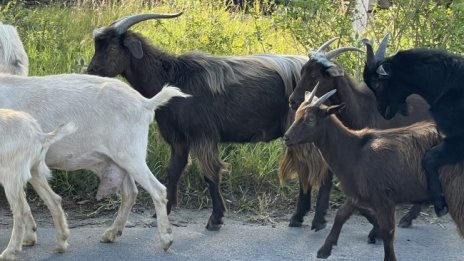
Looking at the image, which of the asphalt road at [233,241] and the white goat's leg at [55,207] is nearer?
the white goat's leg at [55,207]

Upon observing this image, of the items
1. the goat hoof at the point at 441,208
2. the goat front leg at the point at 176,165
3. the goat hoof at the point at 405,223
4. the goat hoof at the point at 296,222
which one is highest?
the goat hoof at the point at 441,208

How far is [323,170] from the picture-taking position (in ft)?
23.6

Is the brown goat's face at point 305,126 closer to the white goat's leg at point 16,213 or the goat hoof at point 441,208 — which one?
the goat hoof at point 441,208

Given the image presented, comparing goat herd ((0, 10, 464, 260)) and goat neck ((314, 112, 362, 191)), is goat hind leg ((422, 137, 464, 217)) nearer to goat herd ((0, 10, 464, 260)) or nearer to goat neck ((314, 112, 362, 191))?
goat herd ((0, 10, 464, 260))

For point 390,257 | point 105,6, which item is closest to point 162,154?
point 390,257

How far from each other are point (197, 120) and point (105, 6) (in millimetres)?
5584

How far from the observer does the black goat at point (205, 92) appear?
7.10 meters

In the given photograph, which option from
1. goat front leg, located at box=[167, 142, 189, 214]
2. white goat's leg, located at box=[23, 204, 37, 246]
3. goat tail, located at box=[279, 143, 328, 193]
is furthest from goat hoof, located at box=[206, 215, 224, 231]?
white goat's leg, located at box=[23, 204, 37, 246]

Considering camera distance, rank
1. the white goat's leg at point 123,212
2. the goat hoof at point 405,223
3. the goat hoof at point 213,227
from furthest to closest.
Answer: the goat hoof at point 405,223
the goat hoof at point 213,227
the white goat's leg at point 123,212

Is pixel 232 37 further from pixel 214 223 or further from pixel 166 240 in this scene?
pixel 166 240

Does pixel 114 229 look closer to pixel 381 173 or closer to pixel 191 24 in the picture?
pixel 381 173

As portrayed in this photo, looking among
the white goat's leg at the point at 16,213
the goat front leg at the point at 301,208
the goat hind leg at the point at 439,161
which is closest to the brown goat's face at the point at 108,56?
the white goat's leg at the point at 16,213

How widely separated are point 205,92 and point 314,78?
3.01 ft

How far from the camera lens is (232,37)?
1016 cm
